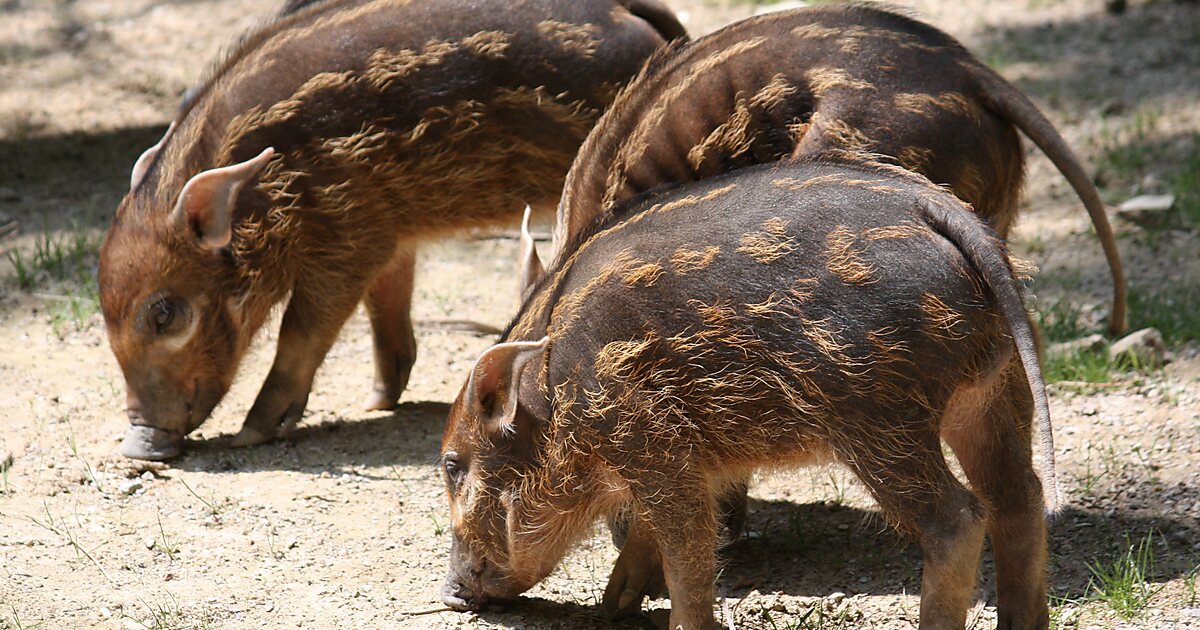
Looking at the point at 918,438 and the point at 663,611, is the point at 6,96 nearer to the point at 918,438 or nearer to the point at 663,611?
the point at 663,611

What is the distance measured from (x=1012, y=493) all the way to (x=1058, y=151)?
1.15 metres

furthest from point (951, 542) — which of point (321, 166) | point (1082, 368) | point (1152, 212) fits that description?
point (1152, 212)

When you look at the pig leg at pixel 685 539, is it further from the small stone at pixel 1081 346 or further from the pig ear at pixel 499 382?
the small stone at pixel 1081 346

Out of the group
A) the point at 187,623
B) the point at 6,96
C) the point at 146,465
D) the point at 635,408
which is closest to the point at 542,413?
the point at 635,408

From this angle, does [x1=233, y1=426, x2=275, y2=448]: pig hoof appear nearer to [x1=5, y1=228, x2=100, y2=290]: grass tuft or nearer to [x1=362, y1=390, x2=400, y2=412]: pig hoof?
[x1=362, y1=390, x2=400, y2=412]: pig hoof

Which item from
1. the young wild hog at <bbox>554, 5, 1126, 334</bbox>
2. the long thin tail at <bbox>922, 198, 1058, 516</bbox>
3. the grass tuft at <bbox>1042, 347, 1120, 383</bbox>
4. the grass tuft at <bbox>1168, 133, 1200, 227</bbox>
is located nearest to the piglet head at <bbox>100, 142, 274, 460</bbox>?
the young wild hog at <bbox>554, 5, 1126, 334</bbox>

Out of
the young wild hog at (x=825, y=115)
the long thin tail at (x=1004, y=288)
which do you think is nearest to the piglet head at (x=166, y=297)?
the young wild hog at (x=825, y=115)

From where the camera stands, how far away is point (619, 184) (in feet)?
16.1

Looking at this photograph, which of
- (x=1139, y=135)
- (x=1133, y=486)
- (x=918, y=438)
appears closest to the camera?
(x=918, y=438)

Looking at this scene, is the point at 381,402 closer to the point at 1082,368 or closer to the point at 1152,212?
the point at 1082,368

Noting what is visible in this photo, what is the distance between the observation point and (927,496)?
146 inches

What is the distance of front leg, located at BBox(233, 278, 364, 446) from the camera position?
5.88m

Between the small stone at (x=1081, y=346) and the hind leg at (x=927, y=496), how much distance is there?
7.64ft

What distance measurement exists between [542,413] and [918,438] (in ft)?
3.50
